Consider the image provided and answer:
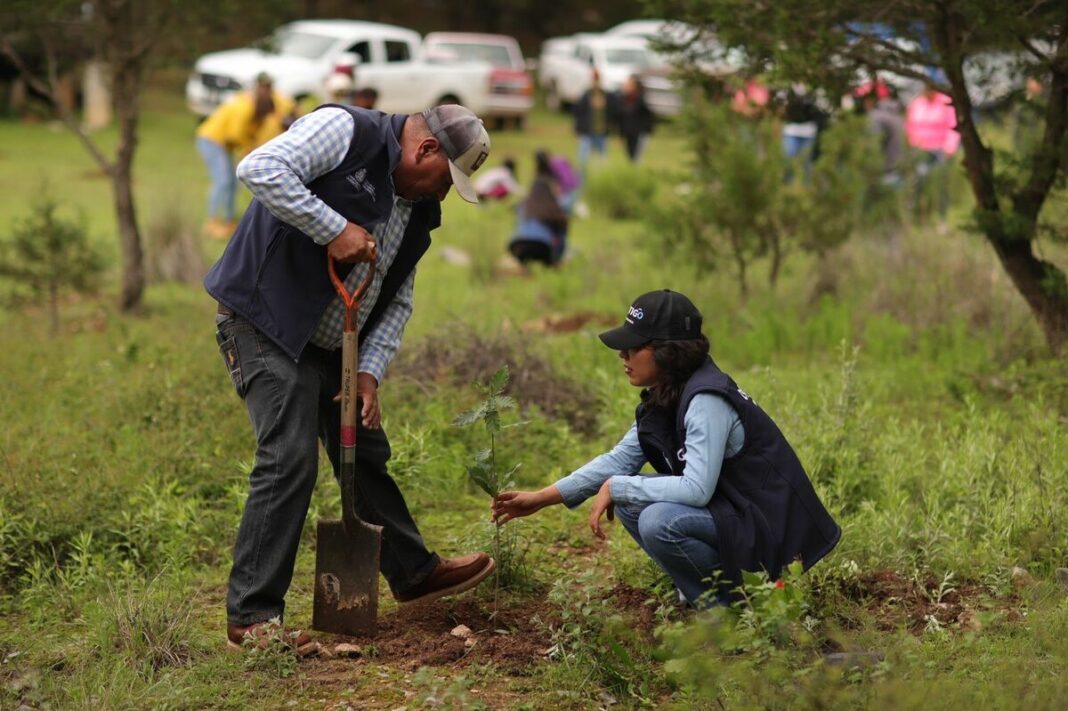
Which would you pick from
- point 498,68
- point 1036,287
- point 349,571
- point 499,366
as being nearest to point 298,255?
point 349,571

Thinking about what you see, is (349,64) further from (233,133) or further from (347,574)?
(347,574)

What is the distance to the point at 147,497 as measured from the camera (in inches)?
226

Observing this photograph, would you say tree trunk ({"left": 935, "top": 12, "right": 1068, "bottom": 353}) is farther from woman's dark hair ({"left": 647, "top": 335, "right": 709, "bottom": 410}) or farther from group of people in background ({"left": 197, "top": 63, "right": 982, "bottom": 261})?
woman's dark hair ({"left": 647, "top": 335, "right": 709, "bottom": 410})

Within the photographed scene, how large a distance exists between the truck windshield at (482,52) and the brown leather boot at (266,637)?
25.7 metres

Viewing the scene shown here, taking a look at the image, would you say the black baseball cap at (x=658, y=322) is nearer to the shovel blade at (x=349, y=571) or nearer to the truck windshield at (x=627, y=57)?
the shovel blade at (x=349, y=571)

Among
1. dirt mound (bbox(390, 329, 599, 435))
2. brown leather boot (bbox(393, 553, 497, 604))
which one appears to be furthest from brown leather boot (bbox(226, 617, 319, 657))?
dirt mound (bbox(390, 329, 599, 435))

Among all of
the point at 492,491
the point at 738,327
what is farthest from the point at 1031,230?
the point at 492,491

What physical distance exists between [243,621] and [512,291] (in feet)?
24.6

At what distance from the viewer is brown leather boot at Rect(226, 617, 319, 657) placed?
13.9 ft

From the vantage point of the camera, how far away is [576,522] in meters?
5.93

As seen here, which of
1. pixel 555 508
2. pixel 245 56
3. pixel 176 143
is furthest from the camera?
pixel 176 143

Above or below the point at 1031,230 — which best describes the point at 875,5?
above

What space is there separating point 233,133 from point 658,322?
419 inches

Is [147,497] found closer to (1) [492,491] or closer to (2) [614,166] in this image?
(1) [492,491]
